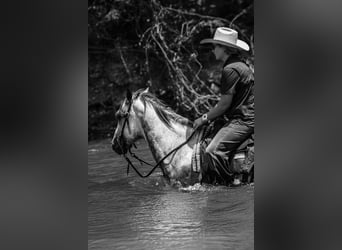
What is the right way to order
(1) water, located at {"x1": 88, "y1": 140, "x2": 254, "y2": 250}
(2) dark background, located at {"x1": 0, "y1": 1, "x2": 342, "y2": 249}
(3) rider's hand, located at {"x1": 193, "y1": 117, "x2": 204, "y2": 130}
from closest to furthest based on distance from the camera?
(2) dark background, located at {"x1": 0, "y1": 1, "x2": 342, "y2": 249}
(1) water, located at {"x1": 88, "y1": 140, "x2": 254, "y2": 250}
(3) rider's hand, located at {"x1": 193, "y1": 117, "x2": 204, "y2": 130}

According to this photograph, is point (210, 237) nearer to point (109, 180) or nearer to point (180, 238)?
point (180, 238)

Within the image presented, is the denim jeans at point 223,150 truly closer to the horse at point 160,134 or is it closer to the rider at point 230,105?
the rider at point 230,105

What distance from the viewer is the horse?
5.65 metres

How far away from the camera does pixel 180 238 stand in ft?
17.9

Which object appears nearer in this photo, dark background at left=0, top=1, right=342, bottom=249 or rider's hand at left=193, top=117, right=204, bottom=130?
dark background at left=0, top=1, right=342, bottom=249

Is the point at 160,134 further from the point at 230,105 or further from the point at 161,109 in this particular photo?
the point at 230,105

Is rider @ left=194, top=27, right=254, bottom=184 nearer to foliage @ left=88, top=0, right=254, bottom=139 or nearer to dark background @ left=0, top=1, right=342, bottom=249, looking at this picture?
foliage @ left=88, top=0, right=254, bottom=139

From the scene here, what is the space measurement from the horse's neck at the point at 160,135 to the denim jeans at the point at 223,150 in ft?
1.02

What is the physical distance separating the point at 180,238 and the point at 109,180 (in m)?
0.99

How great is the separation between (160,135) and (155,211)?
0.82 metres

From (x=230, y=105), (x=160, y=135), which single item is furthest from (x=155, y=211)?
(x=230, y=105)

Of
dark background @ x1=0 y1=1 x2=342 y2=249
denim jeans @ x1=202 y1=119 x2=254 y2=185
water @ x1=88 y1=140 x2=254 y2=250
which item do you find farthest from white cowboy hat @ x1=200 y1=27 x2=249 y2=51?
water @ x1=88 y1=140 x2=254 y2=250

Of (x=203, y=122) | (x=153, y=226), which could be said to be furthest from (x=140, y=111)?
(x=153, y=226)

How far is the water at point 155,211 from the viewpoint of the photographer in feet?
17.9
